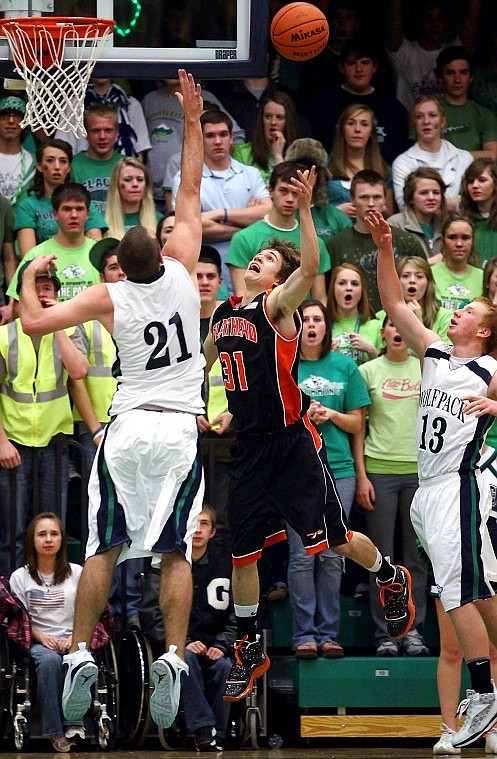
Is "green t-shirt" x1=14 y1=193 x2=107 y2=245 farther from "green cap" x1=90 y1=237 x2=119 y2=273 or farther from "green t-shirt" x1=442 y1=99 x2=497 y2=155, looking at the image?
"green t-shirt" x1=442 y1=99 x2=497 y2=155

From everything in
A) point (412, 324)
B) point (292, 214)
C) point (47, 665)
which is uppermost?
point (292, 214)

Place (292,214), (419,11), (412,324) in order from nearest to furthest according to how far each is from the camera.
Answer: (412,324), (292,214), (419,11)

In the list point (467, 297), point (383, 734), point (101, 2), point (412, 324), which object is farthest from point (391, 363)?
point (101, 2)

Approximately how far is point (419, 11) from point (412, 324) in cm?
654

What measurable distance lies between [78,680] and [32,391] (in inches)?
118

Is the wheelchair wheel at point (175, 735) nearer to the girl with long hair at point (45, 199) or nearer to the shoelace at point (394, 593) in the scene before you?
the shoelace at point (394, 593)

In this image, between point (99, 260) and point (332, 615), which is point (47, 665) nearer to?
point (332, 615)

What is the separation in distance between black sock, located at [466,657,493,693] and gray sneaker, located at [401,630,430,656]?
1949mm

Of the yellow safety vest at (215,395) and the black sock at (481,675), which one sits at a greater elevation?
the yellow safety vest at (215,395)

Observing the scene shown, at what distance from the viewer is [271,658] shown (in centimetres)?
1053

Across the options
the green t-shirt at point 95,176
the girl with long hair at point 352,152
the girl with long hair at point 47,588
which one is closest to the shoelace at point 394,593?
the girl with long hair at point 47,588

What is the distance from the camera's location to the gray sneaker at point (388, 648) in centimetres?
1038

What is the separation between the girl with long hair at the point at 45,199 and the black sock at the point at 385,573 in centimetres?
399

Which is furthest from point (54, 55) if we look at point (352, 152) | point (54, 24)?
point (352, 152)
